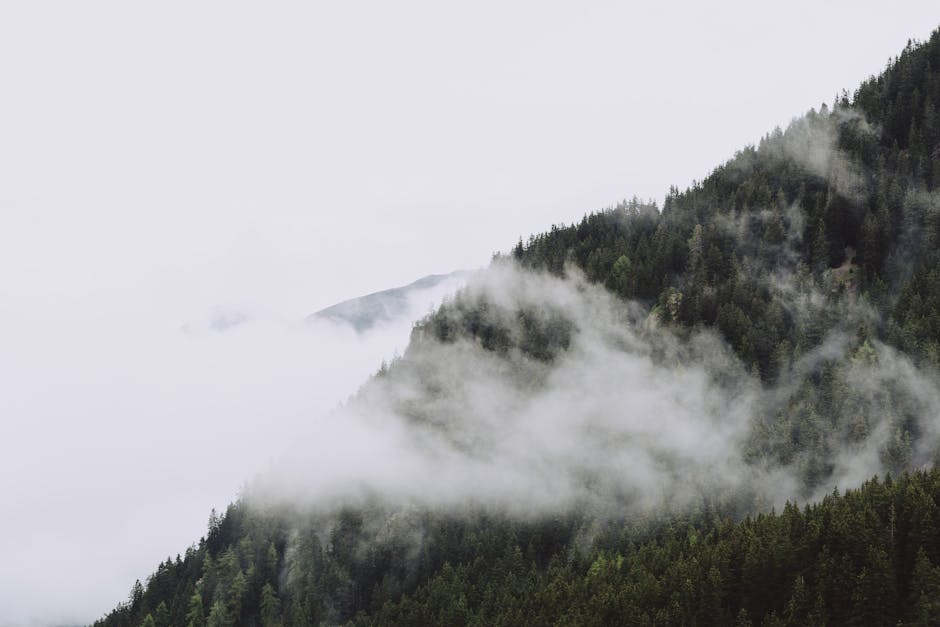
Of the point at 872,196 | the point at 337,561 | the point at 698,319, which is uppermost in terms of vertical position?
the point at 872,196

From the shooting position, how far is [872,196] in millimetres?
199000

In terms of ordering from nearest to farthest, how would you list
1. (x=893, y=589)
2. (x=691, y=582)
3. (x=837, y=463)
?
(x=893, y=589) → (x=691, y=582) → (x=837, y=463)

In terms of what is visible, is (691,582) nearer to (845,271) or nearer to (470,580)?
(470,580)

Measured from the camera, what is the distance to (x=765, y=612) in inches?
3797

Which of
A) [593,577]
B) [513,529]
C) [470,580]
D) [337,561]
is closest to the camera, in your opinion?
[593,577]

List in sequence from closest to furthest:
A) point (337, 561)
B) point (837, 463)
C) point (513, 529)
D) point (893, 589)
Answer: point (893, 589)
point (837, 463)
point (513, 529)
point (337, 561)

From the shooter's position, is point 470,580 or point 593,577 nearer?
point 593,577

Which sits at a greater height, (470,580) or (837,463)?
(837,463)

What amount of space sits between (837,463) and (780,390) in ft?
85.3

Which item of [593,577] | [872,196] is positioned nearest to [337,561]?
[593,577]

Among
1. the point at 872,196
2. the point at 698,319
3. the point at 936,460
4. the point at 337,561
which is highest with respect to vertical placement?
the point at 872,196

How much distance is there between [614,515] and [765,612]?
70.8 metres

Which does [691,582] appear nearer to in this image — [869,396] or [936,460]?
[936,460]

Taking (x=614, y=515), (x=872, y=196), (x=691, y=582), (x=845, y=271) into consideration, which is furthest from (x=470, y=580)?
(x=872, y=196)
